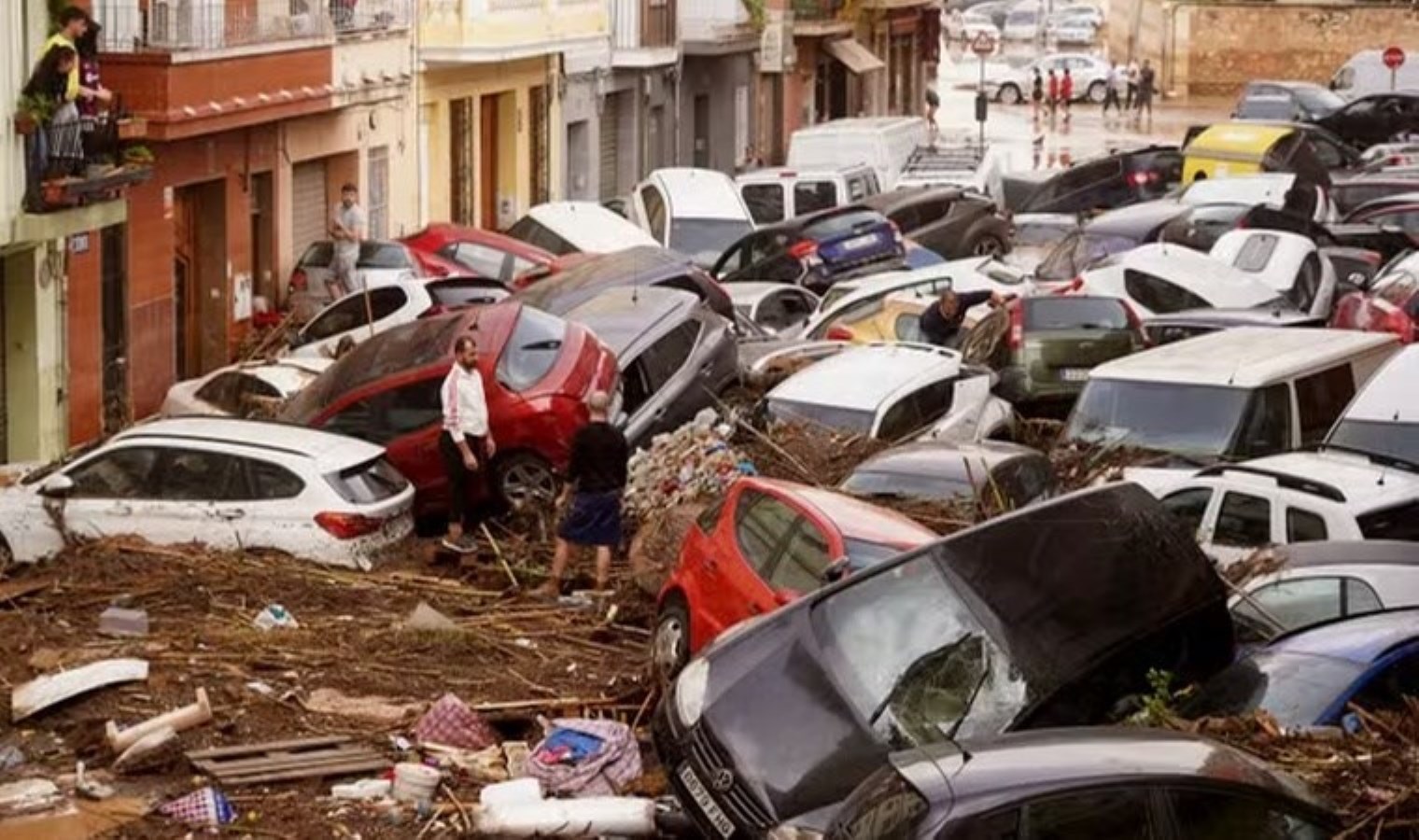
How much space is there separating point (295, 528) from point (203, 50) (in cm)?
1126

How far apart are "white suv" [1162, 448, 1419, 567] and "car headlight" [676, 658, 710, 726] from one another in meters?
5.92

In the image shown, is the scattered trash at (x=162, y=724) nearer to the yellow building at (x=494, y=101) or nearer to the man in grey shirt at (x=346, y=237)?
the man in grey shirt at (x=346, y=237)

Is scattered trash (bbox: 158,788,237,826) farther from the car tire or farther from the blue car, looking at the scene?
the blue car

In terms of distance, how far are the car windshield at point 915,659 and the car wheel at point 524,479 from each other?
8.32 meters

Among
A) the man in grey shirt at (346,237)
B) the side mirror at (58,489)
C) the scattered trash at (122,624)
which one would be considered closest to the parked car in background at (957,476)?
the scattered trash at (122,624)

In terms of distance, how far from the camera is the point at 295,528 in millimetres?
18828

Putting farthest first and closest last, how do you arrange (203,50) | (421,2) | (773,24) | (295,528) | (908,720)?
1. (773,24)
2. (421,2)
3. (203,50)
4. (295,528)
5. (908,720)

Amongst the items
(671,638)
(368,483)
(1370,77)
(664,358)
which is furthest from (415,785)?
(1370,77)

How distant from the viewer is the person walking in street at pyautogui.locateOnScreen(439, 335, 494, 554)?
20.5 meters

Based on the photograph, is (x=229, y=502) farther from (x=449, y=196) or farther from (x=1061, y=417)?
(x=449, y=196)

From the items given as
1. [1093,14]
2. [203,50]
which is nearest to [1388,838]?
[203,50]

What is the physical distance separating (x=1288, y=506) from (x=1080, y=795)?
872 cm

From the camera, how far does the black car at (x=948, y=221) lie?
122 ft

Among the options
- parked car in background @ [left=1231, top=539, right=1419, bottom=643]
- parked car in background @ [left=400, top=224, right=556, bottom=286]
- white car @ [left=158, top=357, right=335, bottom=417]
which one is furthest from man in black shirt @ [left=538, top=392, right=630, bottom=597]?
parked car in background @ [left=400, top=224, right=556, bottom=286]
